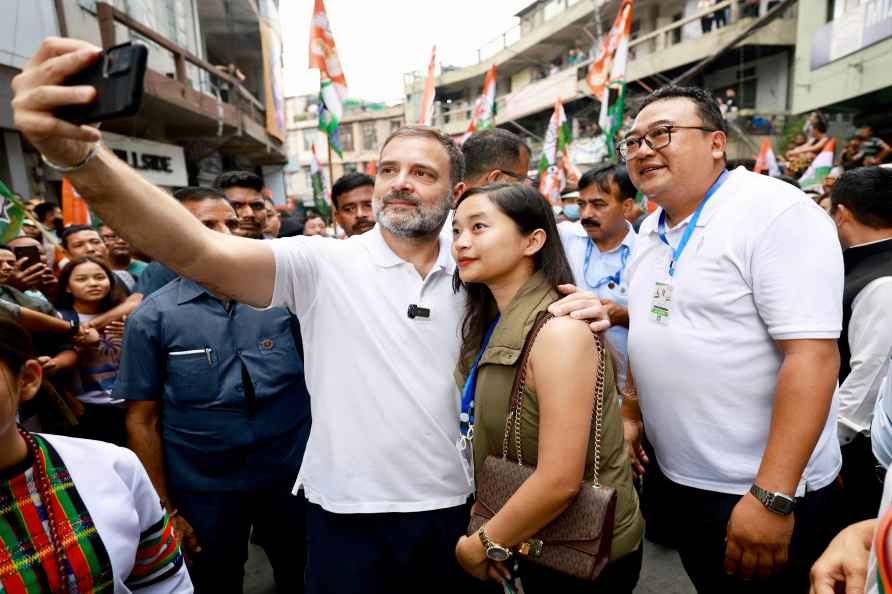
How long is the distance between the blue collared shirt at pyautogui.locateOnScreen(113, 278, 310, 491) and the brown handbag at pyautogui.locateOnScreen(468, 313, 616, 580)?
117 centimetres

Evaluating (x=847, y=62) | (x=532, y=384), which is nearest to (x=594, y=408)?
(x=532, y=384)

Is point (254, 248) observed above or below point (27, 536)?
above

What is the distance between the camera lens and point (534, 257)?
6.23 feet

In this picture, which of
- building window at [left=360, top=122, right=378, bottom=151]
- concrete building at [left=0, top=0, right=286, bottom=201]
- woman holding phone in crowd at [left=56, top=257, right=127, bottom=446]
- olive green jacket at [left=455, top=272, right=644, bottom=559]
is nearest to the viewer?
olive green jacket at [left=455, top=272, right=644, bottom=559]

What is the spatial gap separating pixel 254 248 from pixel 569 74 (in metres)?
24.0

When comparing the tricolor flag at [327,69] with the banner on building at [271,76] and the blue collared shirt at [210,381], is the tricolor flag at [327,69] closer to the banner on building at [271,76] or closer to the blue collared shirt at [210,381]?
the blue collared shirt at [210,381]

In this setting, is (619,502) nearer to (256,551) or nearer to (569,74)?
(256,551)

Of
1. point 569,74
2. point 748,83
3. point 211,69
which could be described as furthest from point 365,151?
point 211,69

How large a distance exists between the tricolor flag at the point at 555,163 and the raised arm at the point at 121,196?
9.81 m

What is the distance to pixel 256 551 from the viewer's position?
3.61 meters

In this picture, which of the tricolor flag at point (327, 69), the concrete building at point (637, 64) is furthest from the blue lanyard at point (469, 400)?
the concrete building at point (637, 64)

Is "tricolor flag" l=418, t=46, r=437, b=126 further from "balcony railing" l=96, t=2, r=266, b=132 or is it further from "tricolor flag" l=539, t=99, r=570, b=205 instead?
"balcony railing" l=96, t=2, r=266, b=132

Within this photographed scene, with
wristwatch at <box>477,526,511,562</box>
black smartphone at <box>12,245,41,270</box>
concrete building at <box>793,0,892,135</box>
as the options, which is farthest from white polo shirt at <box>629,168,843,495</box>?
concrete building at <box>793,0,892,135</box>

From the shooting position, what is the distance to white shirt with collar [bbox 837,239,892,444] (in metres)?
2.22
